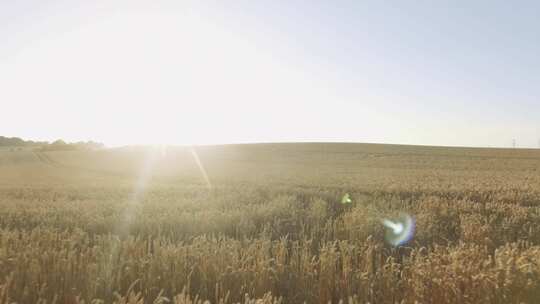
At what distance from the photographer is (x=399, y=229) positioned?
→ 667 centimetres

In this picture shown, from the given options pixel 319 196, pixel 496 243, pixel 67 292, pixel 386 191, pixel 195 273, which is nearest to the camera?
pixel 67 292

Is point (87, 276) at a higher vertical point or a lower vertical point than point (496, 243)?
higher

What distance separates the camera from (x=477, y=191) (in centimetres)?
1269

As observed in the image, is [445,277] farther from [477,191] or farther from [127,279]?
[477,191]

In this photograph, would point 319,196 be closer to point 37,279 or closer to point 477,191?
point 477,191

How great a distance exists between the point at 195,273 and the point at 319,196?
7656mm

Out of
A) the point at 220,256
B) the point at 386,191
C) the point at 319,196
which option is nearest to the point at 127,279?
the point at 220,256

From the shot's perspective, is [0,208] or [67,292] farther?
[0,208]

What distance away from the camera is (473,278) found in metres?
3.19

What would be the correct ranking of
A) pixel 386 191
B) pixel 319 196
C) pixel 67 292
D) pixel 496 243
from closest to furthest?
1. pixel 67 292
2. pixel 496 243
3. pixel 319 196
4. pixel 386 191

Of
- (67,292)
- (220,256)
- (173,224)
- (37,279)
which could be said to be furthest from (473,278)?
(173,224)

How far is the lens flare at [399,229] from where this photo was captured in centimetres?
599

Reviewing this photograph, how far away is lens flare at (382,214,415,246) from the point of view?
5991mm

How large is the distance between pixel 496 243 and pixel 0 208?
32.5ft
